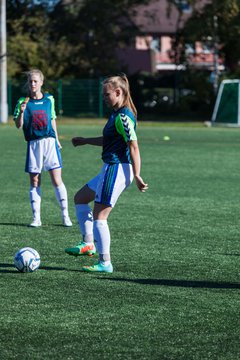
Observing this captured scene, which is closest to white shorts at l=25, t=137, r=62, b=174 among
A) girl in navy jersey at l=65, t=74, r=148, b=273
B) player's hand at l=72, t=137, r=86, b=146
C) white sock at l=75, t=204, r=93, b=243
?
white sock at l=75, t=204, r=93, b=243

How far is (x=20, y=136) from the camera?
33.9 metres

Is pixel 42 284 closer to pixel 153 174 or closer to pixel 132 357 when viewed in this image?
pixel 132 357

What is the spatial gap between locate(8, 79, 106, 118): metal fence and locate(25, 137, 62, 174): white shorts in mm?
41047

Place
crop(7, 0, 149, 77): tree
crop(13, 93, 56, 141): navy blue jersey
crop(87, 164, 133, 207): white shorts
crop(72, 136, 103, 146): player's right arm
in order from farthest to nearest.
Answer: crop(7, 0, 149, 77): tree < crop(13, 93, 56, 141): navy blue jersey < crop(72, 136, 103, 146): player's right arm < crop(87, 164, 133, 207): white shorts

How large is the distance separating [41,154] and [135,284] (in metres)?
4.23

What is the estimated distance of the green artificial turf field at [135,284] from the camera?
645cm

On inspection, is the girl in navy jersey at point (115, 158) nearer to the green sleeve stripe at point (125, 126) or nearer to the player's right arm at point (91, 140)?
the green sleeve stripe at point (125, 126)

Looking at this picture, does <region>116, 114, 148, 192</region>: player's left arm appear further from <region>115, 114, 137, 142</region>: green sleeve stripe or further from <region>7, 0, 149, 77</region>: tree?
<region>7, 0, 149, 77</region>: tree

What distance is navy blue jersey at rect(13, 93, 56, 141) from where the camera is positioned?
39.9 feet

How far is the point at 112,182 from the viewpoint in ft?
29.2

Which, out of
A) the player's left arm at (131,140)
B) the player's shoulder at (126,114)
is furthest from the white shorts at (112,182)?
the player's shoulder at (126,114)

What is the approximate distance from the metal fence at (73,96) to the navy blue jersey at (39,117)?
41.1m

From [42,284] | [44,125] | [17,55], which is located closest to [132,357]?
[42,284]

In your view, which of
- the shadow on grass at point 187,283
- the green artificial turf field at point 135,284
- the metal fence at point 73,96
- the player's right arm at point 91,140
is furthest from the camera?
the metal fence at point 73,96
